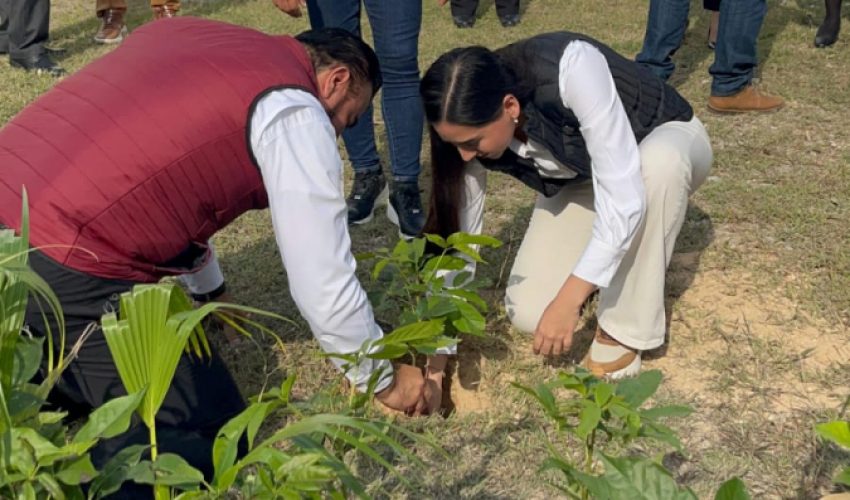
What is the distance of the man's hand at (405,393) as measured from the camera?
203 centimetres

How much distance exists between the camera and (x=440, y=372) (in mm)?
2357

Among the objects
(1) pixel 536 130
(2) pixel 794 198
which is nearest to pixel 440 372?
(1) pixel 536 130

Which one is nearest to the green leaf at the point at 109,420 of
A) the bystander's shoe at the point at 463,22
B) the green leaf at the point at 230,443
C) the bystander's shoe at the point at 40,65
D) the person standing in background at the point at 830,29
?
the green leaf at the point at 230,443

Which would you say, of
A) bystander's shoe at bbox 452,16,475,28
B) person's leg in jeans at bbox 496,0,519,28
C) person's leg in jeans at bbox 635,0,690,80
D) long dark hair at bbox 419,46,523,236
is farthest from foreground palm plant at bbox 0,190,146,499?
person's leg in jeans at bbox 496,0,519,28

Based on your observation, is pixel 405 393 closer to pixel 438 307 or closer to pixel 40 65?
pixel 438 307

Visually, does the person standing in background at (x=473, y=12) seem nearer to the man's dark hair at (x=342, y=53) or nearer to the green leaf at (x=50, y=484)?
the man's dark hair at (x=342, y=53)

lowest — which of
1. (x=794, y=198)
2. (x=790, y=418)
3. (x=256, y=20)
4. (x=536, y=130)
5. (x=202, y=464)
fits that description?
(x=256, y=20)

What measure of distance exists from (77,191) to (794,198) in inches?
97.2

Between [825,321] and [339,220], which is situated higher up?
[339,220]

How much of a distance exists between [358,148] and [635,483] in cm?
243

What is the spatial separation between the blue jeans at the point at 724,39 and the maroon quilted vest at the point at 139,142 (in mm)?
2736

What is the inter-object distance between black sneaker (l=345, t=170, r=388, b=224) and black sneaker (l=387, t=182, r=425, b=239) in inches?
7.2

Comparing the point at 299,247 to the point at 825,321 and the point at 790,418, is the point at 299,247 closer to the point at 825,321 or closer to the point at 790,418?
the point at 790,418

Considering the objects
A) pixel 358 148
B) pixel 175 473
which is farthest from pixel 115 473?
A: pixel 358 148
